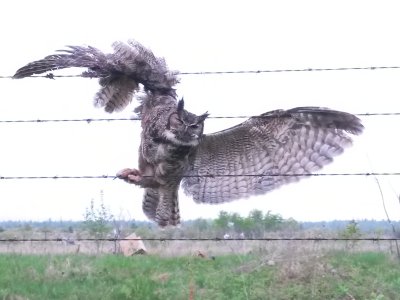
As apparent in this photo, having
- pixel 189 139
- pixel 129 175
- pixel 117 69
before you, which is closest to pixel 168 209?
pixel 129 175

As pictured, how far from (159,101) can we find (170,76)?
0.72ft

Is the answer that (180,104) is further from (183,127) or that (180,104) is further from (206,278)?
(206,278)

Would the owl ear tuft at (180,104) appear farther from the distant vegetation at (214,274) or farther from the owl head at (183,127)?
the distant vegetation at (214,274)

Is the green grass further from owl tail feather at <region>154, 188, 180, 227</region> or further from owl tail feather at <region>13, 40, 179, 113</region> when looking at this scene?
owl tail feather at <region>13, 40, 179, 113</region>

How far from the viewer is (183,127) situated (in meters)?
6.09

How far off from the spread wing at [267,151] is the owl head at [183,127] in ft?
0.94

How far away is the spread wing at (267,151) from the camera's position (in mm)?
5762

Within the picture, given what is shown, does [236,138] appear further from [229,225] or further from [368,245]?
[229,225]

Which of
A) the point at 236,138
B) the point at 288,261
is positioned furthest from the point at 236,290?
the point at 236,138

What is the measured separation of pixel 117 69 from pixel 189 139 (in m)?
0.77

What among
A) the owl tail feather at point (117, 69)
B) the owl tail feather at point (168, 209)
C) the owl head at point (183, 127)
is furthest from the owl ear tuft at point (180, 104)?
the owl tail feather at point (168, 209)

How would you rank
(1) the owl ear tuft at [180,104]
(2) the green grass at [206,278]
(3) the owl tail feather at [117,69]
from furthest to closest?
(2) the green grass at [206,278] < (1) the owl ear tuft at [180,104] < (3) the owl tail feather at [117,69]

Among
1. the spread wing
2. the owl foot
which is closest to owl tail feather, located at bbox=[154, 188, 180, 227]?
the spread wing

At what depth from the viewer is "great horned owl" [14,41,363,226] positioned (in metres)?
5.81
